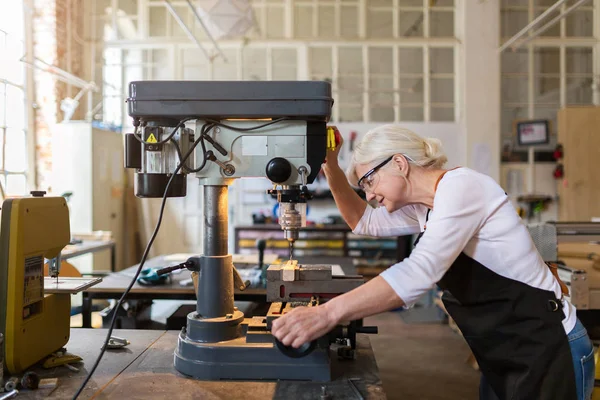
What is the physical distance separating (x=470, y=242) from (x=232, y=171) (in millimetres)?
657

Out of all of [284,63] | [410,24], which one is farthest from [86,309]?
[410,24]

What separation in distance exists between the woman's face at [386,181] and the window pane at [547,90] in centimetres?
576

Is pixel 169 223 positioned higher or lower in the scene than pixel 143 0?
lower

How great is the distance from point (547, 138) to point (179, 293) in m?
5.34

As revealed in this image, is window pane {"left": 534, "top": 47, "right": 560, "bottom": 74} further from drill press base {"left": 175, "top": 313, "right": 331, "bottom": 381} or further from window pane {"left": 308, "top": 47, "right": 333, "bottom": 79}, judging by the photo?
drill press base {"left": 175, "top": 313, "right": 331, "bottom": 381}

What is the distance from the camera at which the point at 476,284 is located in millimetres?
1355

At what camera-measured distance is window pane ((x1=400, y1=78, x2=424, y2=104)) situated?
21.6ft

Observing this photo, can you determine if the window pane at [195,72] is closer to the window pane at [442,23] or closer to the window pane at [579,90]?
the window pane at [442,23]

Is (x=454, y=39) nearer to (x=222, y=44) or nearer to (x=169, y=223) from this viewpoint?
(x=222, y=44)

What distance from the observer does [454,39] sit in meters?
6.49

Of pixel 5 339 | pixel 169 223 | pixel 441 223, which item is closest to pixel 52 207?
pixel 5 339

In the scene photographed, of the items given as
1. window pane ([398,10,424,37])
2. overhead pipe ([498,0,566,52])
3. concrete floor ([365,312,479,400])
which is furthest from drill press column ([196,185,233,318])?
window pane ([398,10,424,37])

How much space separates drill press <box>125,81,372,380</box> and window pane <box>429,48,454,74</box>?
5.65 m

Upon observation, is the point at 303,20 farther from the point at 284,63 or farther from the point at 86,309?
the point at 86,309
